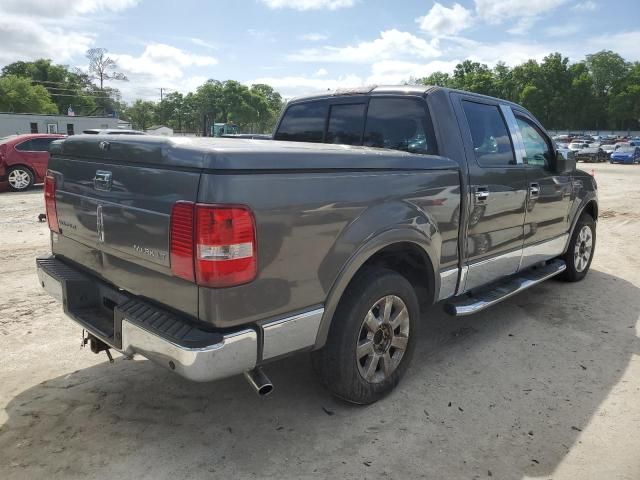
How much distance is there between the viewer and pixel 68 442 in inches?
108

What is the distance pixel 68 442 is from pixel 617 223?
10.5m

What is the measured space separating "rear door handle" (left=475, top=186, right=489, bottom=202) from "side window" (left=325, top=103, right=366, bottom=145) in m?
0.97

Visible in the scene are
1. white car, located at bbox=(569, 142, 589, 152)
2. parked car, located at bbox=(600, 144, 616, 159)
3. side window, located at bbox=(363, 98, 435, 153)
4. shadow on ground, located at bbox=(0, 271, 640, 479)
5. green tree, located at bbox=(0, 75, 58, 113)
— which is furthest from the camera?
green tree, located at bbox=(0, 75, 58, 113)

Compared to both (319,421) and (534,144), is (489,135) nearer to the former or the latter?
(534,144)

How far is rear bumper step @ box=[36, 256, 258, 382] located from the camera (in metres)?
2.27

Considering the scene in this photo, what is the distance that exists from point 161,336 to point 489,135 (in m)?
2.98

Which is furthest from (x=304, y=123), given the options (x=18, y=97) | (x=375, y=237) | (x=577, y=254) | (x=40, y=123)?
(x=18, y=97)

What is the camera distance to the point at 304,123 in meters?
4.51

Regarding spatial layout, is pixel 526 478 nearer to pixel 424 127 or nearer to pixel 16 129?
pixel 424 127

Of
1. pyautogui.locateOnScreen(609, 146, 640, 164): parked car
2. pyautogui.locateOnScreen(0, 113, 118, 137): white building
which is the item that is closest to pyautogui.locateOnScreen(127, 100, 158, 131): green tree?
pyautogui.locateOnScreen(0, 113, 118, 137): white building

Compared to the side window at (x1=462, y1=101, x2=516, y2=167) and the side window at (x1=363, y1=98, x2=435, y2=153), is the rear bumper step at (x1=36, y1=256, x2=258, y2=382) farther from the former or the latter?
the side window at (x1=462, y1=101, x2=516, y2=167)

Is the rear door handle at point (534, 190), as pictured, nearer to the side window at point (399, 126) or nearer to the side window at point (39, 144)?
the side window at point (399, 126)

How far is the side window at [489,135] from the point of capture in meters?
3.90

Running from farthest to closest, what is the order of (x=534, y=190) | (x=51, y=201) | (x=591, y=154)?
(x=591, y=154), (x=534, y=190), (x=51, y=201)
